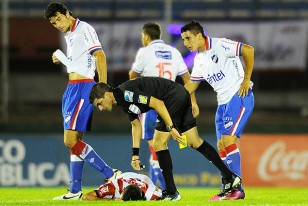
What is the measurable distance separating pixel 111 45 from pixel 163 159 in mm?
10477

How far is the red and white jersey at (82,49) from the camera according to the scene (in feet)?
37.1

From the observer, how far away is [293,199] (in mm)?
11156

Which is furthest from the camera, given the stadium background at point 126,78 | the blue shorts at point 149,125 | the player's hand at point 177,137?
the stadium background at point 126,78

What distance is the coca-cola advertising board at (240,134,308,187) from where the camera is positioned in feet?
57.7

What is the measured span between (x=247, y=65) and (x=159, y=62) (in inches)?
82.6

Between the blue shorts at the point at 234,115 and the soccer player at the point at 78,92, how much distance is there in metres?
1.47

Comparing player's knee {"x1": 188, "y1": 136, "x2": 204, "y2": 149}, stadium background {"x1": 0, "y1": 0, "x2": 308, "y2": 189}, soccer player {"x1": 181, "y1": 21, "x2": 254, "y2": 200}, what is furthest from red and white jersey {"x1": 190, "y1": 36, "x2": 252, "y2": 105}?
stadium background {"x1": 0, "y1": 0, "x2": 308, "y2": 189}

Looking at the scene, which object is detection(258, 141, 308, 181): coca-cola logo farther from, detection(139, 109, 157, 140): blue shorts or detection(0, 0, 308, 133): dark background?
detection(139, 109, 157, 140): blue shorts

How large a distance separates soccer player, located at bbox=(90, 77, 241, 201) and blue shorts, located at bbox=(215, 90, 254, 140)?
573mm

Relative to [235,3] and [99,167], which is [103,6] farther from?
[99,167]

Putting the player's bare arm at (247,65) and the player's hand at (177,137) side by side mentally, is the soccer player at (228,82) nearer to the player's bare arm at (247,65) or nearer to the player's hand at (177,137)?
the player's bare arm at (247,65)

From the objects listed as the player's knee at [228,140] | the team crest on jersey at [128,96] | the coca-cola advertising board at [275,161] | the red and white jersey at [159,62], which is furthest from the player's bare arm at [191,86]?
the coca-cola advertising board at [275,161]

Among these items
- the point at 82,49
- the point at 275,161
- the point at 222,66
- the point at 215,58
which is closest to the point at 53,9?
the point at 82,49

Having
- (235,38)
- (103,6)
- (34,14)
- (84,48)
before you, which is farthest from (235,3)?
(84,48)
